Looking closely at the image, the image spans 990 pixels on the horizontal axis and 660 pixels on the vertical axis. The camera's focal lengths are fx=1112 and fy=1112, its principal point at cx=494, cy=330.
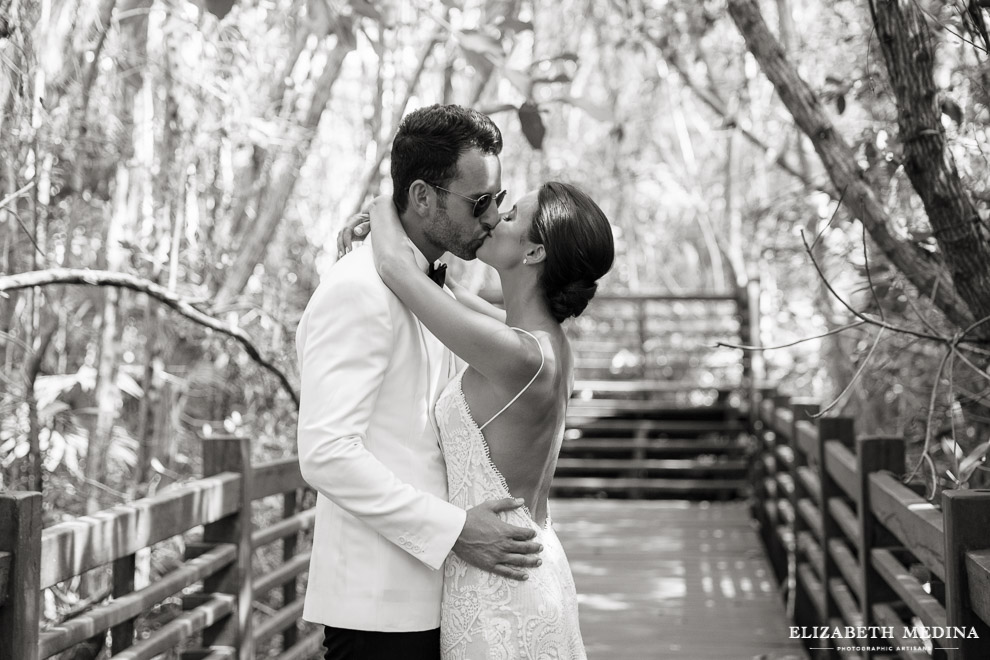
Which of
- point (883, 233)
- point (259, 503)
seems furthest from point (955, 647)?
point (259, 503)

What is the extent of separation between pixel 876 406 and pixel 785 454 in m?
0.71

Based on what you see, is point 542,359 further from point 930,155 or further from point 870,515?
point 870,515

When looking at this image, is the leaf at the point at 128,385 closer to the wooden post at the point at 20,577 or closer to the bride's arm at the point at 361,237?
the bride's arm at the point at 361,237

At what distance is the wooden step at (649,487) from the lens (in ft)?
36.4

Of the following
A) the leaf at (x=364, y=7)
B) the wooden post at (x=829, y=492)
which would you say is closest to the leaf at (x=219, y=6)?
the leaf at (x=364, y=7)

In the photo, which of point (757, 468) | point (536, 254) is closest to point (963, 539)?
point (536, 254)

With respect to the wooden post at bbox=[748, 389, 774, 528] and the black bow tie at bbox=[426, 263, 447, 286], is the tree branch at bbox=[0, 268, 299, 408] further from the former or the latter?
the wooden post at bbox=[748, 389, 774, 528]

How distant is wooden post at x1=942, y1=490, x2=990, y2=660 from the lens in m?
2.25

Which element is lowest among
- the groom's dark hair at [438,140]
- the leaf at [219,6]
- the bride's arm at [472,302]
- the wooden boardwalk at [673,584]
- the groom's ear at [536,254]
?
the wooden boardwalk at [673,584]

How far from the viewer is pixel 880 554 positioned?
11.4 ft

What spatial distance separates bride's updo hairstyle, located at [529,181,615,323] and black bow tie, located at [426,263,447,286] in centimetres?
22

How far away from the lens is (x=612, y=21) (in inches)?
515

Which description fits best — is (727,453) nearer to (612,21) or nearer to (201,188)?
(612,21)

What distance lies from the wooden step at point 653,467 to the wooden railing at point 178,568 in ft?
22.7
